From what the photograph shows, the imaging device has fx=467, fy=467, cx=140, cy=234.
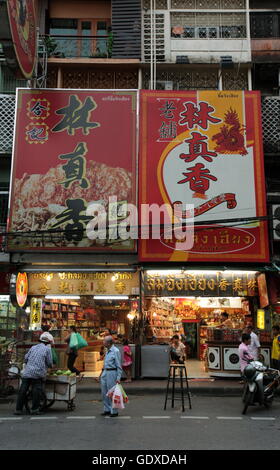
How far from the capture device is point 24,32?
44.9 feet

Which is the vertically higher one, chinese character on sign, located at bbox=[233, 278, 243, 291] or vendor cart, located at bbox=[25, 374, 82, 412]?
chinese character on sign, located at bbox=[233, 278, 243, 291]

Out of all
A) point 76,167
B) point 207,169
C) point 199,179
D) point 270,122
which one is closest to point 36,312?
point 76,167

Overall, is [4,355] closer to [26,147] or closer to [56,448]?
[56,448]

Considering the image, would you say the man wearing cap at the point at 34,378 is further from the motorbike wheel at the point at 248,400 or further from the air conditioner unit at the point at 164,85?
the air conditioner unit at the point at 164,85

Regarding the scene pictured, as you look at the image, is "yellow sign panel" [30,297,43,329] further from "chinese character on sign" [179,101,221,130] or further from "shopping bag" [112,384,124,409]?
"chinese character on sign" [179,101,221,130]

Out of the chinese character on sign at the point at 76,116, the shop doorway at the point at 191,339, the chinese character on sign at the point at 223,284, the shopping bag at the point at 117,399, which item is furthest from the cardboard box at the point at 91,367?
the chinese character on sign at the point at 76,116

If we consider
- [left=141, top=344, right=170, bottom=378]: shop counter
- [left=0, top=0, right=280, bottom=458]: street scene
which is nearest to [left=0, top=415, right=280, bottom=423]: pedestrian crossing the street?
[left=0, top=0, right=280, bottom=458]: street scene

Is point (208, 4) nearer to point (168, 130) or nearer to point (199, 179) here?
point (168, 130)

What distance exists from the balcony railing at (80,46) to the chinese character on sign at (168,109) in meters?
3.67

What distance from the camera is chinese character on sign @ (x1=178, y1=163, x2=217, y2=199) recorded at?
1509 centimetres

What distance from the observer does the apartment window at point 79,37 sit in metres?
17.9

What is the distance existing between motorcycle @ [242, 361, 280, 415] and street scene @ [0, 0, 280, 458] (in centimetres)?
209

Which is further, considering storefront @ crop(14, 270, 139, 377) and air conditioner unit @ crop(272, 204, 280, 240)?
storefront @ crop(14, 270, 139, 377)
